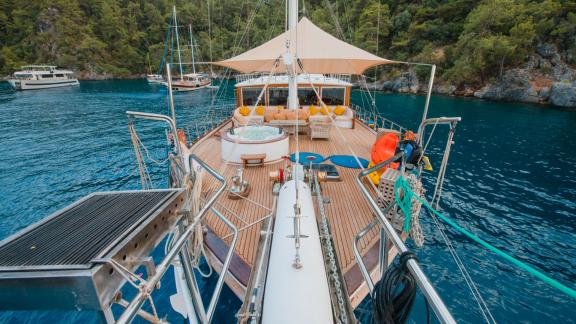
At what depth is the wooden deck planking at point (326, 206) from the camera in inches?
168

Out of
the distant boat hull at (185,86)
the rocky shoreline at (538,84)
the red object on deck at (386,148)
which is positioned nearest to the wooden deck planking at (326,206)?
the red object on deck at (386,148)

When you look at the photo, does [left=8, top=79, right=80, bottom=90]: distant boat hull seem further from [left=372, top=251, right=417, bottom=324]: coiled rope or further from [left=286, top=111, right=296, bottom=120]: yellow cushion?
[left=372, top=251, right=417, bottom=324]: coiled rope

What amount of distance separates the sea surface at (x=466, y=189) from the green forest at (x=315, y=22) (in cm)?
1342

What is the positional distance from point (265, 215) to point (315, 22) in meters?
63.1

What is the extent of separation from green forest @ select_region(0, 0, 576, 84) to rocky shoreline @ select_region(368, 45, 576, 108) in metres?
1.23

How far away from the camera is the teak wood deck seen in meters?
3.76

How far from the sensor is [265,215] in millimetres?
5168

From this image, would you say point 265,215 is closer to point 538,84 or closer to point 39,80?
point 538,84

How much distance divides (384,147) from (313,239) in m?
4.11

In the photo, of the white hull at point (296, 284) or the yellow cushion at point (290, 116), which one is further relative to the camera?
the yellow cushion at point (290, 116)

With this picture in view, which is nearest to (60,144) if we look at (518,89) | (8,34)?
(518,89)

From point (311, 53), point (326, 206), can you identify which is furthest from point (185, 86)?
point (326, 206)

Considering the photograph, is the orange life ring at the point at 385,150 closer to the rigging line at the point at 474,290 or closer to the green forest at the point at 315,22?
the rigging line at the point at 474,290

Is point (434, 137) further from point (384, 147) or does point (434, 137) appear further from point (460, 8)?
point (460, 8)
